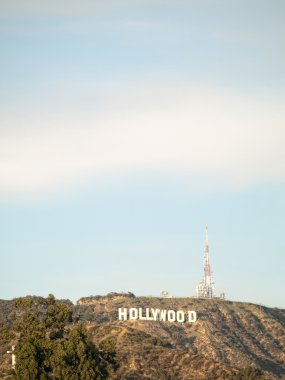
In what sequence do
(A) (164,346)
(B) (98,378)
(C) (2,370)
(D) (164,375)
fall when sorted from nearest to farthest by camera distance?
(B) (98,378) → (C) (2,370) → (D) (164,375) → (A) (164,346)

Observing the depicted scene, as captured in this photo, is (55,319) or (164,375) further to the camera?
(164,375)

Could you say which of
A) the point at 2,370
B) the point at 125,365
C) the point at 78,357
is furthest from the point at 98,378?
the point at 125,365

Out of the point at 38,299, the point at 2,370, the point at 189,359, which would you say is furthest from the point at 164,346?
the point at 38,299

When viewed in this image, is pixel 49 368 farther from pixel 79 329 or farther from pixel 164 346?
pixel 164 346

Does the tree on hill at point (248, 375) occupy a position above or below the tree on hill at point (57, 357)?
above

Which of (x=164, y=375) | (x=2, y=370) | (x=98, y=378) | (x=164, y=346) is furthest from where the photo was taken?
(x=164, y=346)

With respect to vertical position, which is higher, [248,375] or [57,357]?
[248,375]

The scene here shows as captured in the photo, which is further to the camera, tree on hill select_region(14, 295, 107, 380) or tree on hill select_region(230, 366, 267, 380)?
tree on hill select_region(230, 366, 267, 380)

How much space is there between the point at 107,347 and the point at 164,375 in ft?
144

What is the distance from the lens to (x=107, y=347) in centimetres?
11869

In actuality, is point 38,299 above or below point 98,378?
above

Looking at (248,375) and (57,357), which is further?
(248,375)

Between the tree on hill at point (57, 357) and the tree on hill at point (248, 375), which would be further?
the tree on hill at point (248, 375)

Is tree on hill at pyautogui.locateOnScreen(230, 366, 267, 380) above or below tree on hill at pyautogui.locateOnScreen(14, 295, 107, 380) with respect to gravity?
above
